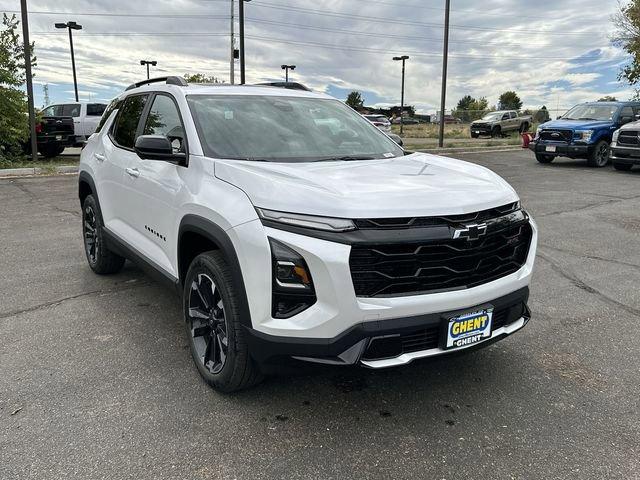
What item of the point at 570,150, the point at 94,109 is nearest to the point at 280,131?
the point at 570,150

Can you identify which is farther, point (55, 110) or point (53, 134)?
point (55, 110)

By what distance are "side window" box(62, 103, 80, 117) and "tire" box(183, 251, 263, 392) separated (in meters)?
18.4

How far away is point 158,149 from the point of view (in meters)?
3.30

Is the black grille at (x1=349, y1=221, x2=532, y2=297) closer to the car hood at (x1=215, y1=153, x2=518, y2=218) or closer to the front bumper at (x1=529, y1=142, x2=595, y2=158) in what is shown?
the car hood at (x1=215, y1=153, x2=518, y2=218)

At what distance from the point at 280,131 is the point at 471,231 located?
63.7 inches

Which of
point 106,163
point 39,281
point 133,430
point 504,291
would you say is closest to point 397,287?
point 504,291

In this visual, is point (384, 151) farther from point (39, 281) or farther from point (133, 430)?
point (39, 281)

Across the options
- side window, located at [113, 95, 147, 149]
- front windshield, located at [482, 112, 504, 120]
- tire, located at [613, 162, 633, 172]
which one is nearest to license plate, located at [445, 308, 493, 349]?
side window, located at [113, 95, 147, 149]

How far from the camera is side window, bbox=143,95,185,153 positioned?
12.0ft

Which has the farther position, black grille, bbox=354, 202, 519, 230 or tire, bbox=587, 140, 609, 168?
tire, bbox=587, 140, 609, 168

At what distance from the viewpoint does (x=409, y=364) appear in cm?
261

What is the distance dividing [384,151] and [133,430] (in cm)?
253

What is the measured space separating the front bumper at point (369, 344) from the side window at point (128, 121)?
8.17 feet

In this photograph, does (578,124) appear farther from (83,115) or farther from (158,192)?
(83,115)
